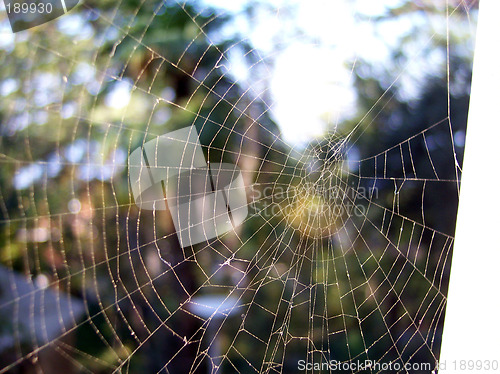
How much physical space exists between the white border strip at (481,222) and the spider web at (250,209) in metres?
0.36

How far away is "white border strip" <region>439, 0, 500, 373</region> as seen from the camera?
48 centimetres

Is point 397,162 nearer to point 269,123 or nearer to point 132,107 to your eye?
point 269,123

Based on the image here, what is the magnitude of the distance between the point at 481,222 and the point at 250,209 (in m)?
0.77

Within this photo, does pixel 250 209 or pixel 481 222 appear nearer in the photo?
pixel 481 222

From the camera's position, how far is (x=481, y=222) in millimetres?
479

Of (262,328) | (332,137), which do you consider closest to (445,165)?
(332,137)

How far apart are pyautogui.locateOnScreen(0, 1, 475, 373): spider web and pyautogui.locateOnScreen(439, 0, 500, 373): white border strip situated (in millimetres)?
357

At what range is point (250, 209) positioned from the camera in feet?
3.93

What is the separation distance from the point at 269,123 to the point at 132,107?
404 mm

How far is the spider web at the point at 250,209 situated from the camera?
0.89m

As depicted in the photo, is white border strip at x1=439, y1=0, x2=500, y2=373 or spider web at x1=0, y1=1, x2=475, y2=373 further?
spider web at x1=0, y1=1, x2=475, y2=373

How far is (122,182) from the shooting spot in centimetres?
106

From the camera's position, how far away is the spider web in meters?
0.89

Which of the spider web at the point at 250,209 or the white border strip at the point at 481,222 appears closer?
the white border strip at the point at 481,222
